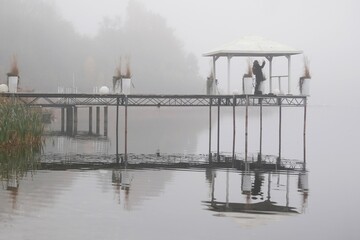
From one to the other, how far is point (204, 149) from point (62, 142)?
7.28 meters

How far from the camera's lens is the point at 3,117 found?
21.9 metres

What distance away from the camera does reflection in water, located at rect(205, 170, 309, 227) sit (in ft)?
44.2

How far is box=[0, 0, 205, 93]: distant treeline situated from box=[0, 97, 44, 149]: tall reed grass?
50.6 metres

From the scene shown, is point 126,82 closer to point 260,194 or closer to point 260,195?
point 260,194

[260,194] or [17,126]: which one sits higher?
[17,126]

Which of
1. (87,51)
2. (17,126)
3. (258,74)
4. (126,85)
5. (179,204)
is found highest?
(87,51)

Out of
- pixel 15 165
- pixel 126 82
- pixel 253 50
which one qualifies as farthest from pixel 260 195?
pixel 253 50

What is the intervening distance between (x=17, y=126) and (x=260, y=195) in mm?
10622

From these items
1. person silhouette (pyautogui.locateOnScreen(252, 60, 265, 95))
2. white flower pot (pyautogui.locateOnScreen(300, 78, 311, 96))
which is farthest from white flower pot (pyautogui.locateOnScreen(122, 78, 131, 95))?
white flower pot (pyautogui.locateOnScreen(300, 78, 311, 96))

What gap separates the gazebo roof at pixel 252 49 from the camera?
30.7 metres

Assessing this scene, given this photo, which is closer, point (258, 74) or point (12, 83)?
point (12, 83)

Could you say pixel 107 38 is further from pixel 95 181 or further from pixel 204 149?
pixel 95 181

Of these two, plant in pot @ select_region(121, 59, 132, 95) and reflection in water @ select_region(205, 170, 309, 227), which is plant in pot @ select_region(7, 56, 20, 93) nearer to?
plant in pot @ select_region(121, 59, 132, 95)

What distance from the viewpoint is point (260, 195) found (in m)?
15.8
